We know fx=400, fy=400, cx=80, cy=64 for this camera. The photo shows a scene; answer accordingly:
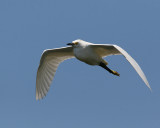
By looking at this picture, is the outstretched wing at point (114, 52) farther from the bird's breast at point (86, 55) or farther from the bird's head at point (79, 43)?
the bird's head at point (79, 43)

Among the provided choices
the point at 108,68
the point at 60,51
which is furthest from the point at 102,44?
the point at 60,51

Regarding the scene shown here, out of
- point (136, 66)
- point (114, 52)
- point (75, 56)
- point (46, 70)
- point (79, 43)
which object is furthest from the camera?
point (46, 70)

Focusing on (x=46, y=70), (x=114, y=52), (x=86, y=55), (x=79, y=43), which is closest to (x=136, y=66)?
(x=86, y=55)

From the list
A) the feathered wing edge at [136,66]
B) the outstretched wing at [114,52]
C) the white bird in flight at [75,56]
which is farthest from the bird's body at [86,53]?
the feathered wing edge at [136,66]

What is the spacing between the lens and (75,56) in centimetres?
1384

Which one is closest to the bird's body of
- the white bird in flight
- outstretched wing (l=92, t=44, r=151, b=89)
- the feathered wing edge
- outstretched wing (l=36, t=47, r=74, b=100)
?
the white bird in flight

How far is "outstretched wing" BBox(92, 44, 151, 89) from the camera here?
1130 cm

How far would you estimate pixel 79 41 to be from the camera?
13.8m

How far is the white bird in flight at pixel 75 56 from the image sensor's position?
13.0 metres

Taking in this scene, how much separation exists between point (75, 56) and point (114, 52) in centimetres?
155

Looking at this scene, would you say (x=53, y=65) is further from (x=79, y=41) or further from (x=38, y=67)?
(x=79, y=41)

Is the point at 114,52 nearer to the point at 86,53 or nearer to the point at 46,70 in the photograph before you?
the point at 86,53

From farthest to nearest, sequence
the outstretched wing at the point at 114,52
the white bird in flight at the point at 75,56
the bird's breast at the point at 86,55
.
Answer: the bird's breast at the point at 86,55, the white bird in flight at the point at 75,56, the outstretched wing at the point at 114,52

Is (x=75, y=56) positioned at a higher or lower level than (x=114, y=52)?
higher
